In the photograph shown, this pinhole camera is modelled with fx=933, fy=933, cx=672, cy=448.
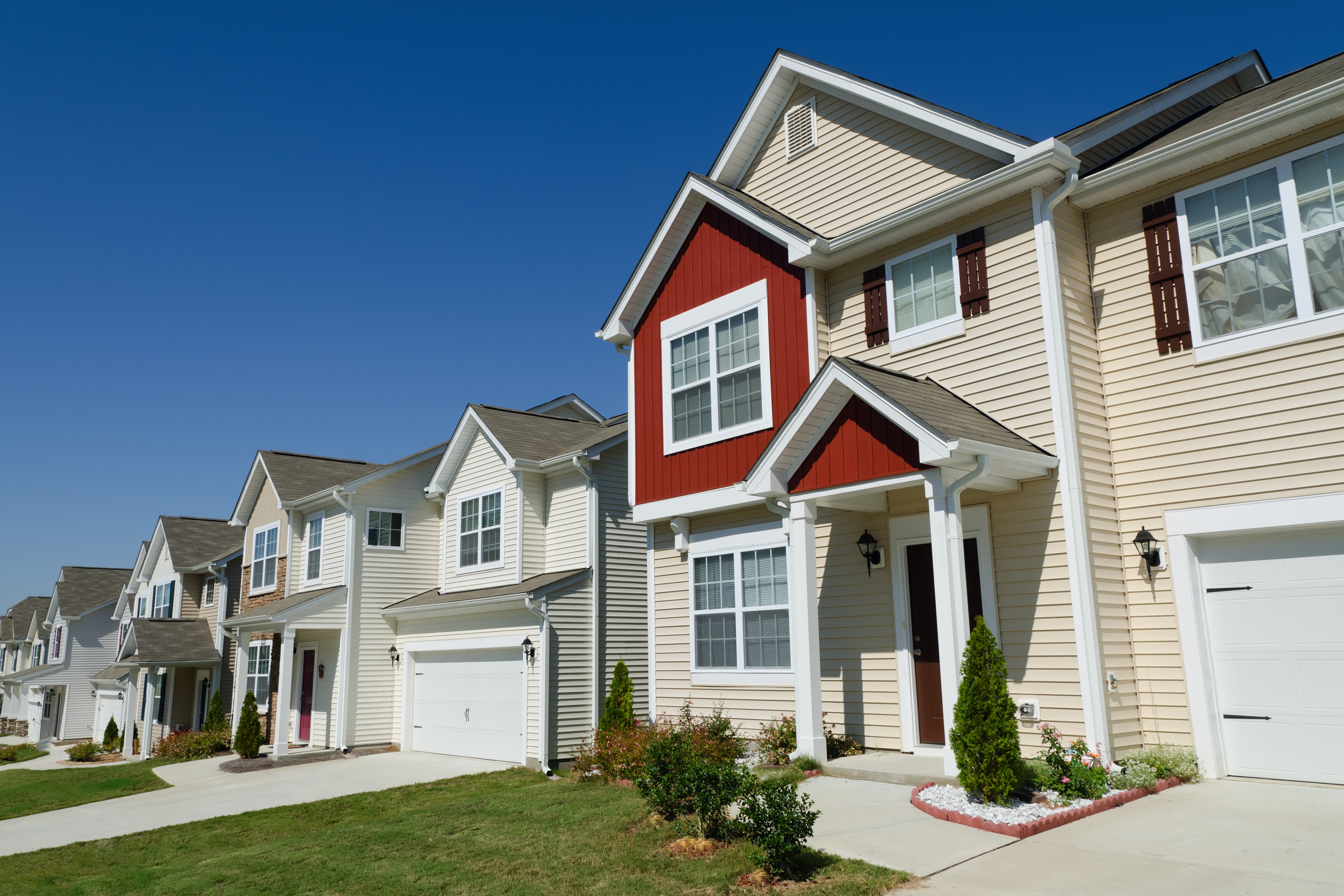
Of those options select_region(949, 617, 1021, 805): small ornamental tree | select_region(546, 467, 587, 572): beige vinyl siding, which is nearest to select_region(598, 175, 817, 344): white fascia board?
select_region(546, 467, 587, 572): beige vinyl siding

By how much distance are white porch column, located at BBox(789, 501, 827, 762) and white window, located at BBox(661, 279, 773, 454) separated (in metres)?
2.03

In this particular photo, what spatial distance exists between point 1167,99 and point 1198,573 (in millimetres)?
6044

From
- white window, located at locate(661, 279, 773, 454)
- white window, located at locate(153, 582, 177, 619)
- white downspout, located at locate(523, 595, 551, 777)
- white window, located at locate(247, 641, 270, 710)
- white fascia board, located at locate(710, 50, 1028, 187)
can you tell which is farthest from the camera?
white window, located at locate(153, 582, 177, 619)

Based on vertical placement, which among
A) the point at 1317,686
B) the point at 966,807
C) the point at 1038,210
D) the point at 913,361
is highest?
the point at 1038,210

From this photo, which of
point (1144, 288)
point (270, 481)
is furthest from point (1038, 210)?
point (270, 481)

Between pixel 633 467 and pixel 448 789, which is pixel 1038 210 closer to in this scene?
pixel 633 467

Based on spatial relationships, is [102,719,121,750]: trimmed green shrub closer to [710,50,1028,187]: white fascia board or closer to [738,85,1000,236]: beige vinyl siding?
[710,50,1028,187]: white fascia board

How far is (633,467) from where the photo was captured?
15102mm

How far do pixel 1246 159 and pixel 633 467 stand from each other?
9.17 meters

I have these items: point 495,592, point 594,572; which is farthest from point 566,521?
point 495,592

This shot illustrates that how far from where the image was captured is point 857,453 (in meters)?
10.3

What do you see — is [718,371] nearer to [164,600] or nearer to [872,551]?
[872,551]

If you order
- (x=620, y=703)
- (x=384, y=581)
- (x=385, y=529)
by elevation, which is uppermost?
(x=385, y=529)

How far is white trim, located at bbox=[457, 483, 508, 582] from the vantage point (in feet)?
64.0
